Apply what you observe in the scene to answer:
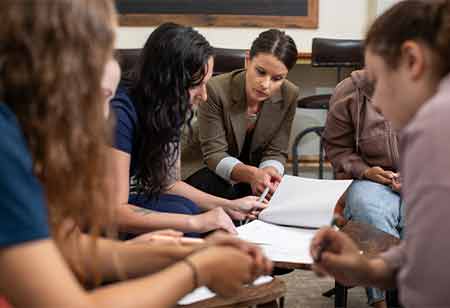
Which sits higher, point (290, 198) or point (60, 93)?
point (60, 93)

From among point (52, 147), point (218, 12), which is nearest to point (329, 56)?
point (218, 12)

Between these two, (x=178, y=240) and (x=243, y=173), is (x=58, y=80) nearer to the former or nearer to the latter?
(x=178, y=240)

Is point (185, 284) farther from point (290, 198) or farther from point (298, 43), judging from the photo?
point (298, 43)

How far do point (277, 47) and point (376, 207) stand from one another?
788 mm

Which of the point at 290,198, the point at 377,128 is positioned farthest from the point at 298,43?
the point at 290,198

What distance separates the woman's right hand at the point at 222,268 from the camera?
3.40 ft

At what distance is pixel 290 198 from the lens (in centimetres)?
193

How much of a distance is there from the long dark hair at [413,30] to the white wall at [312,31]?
328 cm

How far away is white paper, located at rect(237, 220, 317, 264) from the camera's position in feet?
5.23

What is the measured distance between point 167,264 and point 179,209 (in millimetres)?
802

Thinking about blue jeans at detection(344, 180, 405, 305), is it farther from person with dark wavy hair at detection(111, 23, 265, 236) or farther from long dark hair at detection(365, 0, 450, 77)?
long dark hair at detection(365, 0, 450, 77)

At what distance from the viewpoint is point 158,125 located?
6.14ft

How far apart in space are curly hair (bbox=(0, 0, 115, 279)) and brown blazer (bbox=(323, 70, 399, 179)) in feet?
5.23

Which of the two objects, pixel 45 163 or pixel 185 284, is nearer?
pixel 45 163
